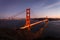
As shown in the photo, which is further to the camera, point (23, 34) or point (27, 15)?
point (23, 34)

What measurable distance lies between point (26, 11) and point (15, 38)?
2.27 meters

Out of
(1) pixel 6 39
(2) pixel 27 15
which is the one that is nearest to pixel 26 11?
(2) pixel 27 15

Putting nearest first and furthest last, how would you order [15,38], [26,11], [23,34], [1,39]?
[1,39], [15,38], [26,11], [23,34]

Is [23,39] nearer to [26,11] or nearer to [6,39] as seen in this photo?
[6,39]

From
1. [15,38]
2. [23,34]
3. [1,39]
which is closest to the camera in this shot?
[1,39]

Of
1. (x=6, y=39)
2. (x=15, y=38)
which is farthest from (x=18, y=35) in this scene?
(x=6, y=39)

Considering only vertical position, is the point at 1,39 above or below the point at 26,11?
below

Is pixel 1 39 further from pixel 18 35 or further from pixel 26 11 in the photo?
pixel 26 11

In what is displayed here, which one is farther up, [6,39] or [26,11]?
[26,11]

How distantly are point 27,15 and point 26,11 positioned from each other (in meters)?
0.39

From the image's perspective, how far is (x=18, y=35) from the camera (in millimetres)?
9273

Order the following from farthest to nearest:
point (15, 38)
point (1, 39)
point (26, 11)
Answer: point (26, 11) → point (15, 38) → point (1, 39)

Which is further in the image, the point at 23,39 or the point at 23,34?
the point at 23,34

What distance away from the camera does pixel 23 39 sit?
930 centimetres
